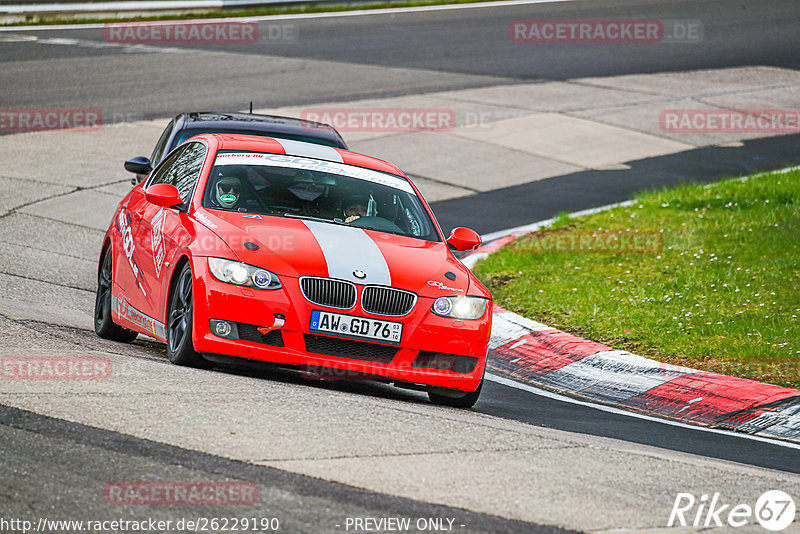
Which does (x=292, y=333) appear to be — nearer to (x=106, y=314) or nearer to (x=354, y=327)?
(x=354, y=327)

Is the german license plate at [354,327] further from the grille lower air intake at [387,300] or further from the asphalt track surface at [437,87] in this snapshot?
the asphalt track surface at [437,87]

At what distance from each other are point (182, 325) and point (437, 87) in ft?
52.2

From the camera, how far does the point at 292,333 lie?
713 centimetres

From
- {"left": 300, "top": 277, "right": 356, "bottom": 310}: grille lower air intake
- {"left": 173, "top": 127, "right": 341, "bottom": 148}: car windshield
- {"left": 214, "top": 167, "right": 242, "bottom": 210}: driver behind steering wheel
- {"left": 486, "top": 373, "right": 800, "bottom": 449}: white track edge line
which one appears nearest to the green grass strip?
{"left": 486, "top": 373, "right": 800, "bottom": 449}: white track edge line

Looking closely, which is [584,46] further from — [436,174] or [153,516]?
[153,516]

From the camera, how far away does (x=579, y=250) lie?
13.1m

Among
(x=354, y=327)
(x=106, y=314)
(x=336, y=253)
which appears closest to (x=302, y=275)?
(x=336, y=253)

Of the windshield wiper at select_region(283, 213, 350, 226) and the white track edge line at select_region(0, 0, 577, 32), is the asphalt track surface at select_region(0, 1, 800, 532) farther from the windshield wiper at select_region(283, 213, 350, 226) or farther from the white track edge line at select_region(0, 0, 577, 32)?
the windshield wiper at select_region(283, 213, 350, 226)

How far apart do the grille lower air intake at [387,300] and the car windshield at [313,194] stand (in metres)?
0.93

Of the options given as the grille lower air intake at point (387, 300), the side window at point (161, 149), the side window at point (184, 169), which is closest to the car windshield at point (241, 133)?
the side window at point (161, 149)

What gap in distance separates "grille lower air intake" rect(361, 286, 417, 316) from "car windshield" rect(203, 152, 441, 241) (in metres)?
0.93

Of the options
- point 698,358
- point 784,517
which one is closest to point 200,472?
point 784,517

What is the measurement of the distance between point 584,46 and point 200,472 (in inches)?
957

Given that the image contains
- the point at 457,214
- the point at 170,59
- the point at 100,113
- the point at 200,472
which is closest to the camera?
the point at 200,472
